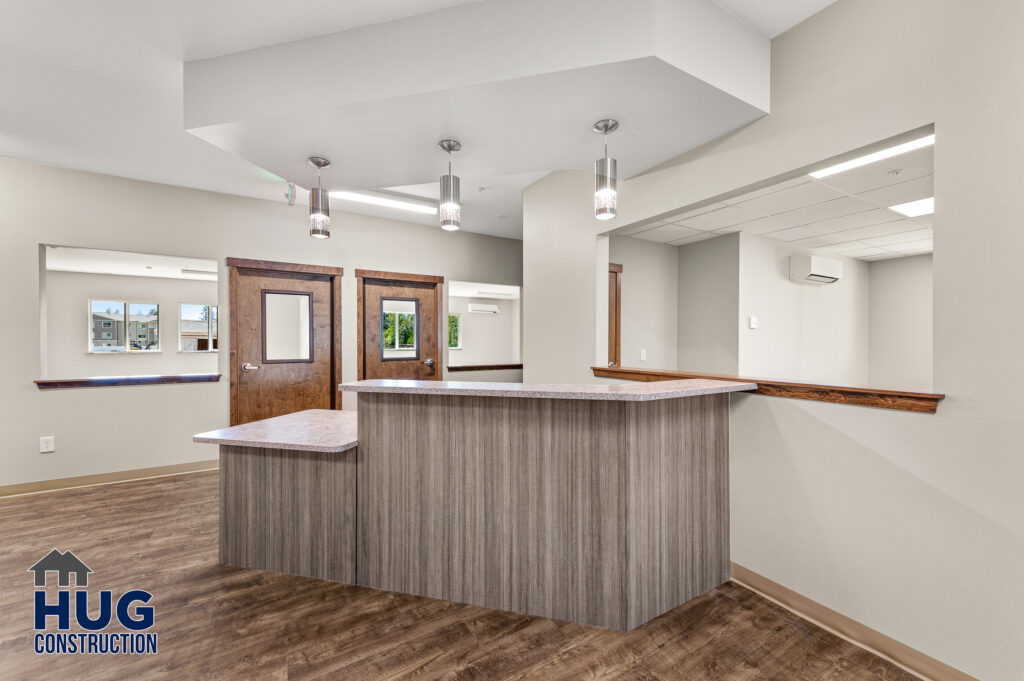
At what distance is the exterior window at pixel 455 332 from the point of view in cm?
991

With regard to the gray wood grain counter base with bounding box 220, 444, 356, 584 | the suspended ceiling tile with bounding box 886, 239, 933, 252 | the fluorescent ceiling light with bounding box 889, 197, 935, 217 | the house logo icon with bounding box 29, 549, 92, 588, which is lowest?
the house logo icon with bounding box 29, 549, 92, 588

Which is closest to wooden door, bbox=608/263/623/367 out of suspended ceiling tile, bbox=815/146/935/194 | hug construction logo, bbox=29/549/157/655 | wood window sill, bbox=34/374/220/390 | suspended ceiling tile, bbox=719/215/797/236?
suspended ceiling tile, bbox=719/215/797/236

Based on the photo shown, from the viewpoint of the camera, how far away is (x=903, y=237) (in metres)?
4.16

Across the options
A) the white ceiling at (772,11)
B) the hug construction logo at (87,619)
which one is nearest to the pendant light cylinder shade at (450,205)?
the white ceiling at (772,11)

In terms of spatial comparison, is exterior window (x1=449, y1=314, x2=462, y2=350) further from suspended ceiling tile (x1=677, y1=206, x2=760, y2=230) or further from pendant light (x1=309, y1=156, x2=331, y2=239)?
pendant light (x1=309, y1=156, x2=331, y2=239)

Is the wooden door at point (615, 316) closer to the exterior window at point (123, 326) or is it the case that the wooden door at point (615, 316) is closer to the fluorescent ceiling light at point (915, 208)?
the fluorescent ceiling light at point (915, 208)

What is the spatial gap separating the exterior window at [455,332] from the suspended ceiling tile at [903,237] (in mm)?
7310

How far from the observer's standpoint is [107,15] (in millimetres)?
1986

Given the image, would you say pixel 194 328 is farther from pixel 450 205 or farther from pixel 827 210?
Answer: pixel 827 210

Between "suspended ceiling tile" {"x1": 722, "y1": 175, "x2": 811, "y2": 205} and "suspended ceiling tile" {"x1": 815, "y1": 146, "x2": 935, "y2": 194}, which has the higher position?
"suspended ceiling tile" {"x1": 815, "y1": 146, "x2": 935, "y2": 194}

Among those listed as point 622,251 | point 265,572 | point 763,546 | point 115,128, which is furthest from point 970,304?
point 115,128

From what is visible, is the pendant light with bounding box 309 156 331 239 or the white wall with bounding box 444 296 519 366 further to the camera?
the white wall with bounding box 444 296 519 366

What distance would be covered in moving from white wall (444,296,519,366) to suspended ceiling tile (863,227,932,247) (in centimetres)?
669

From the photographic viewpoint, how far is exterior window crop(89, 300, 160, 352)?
710 cm
